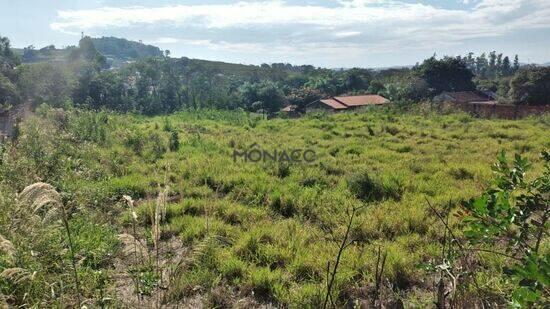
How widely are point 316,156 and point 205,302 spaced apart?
6.23 meters

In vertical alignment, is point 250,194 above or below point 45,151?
below

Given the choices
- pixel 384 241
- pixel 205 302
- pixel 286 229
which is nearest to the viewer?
pixel 205 302

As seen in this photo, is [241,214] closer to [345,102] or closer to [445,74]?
[345,102]

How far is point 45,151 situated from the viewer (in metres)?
7.24

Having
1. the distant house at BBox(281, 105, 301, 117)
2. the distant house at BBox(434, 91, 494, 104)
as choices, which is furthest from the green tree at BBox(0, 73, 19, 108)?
the distant house at BBox(434, 91, 494, 104)

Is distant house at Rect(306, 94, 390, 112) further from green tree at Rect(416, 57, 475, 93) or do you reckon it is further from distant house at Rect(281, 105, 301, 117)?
green tree at Rect(416, 57, 475, 93)

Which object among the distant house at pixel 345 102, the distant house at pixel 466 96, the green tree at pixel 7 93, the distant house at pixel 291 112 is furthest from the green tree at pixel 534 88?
the green tree at pixel 7 93

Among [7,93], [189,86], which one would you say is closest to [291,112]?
[189,86]

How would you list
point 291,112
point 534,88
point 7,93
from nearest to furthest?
point 7,93
point 534,88
point 291,112

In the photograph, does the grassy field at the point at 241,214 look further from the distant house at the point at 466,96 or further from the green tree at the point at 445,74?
the green tree at the point at 445,74

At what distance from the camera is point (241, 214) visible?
213 inches

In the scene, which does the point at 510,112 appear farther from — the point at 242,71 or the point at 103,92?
the point at 242,71

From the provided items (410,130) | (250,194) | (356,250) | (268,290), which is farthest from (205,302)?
(410,130)

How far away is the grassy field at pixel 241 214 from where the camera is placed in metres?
3.29
